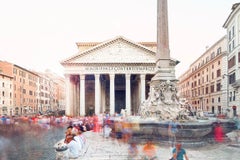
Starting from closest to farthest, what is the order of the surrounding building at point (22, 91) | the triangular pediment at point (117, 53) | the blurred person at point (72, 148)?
the blurred person at point (72, 148) < the triangular pediment at point (117, 53) < the surrounding building at point (22, 91)

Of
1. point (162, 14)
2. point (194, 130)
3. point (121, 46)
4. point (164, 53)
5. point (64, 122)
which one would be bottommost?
point (64, 122)

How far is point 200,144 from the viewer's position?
1061 centimetres

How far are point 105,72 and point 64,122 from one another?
14.3 m

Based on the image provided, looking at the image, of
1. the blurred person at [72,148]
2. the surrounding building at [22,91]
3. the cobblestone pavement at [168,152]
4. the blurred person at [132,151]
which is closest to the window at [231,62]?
the cobblestone pavement at [168,152]

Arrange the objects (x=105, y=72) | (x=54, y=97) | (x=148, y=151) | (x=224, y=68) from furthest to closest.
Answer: (x=54, y=97) → (x=105, y=72) → (x=224, y=68) → (x=148, y=151)

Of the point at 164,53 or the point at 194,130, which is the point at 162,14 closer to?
the point at 164,53

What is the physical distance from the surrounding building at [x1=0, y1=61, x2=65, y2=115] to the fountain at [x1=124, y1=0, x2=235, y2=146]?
143 ft

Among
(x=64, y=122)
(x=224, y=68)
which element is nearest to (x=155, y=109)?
(x=64, y=122)

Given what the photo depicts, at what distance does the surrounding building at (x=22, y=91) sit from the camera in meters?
51.7

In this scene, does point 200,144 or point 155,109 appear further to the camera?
point 155,109

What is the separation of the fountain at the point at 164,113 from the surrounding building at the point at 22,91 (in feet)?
143

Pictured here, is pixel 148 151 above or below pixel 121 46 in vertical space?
below

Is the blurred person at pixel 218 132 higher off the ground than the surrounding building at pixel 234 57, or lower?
lower

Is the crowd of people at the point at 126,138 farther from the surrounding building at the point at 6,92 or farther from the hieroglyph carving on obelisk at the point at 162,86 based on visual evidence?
the surrounding building at the point at 6,92
